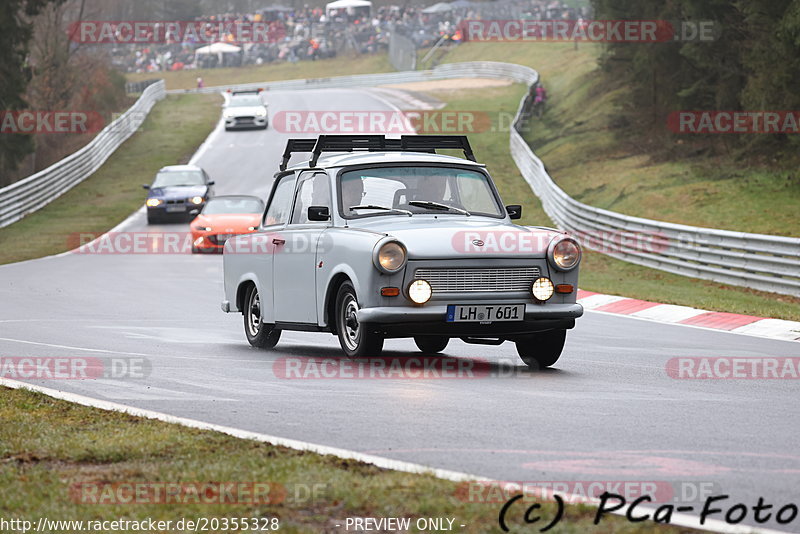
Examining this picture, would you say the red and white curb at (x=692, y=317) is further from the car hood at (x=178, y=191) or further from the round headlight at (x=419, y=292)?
the car hood at (x=178, y=191)

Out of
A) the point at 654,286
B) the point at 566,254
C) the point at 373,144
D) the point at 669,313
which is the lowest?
the point at 654,286

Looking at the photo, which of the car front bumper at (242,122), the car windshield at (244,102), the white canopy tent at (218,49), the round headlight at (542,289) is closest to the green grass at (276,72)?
the white canopy tent at (218,49)

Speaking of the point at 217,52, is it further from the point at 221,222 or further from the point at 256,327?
the point at 256,327

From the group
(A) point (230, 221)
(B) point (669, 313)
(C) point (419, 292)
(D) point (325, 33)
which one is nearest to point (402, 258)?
(C) point (419, 292)

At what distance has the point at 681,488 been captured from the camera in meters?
5.88

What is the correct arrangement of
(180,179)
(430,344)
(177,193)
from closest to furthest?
(430,344) → (177,193) → (180,179)

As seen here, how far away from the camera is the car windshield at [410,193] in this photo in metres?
11.2

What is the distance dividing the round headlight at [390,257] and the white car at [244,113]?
2007 inches

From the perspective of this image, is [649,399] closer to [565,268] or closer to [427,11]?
[565,268]

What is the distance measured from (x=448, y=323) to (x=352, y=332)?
0.96 m

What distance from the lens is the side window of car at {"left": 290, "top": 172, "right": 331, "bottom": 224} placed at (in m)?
11.5

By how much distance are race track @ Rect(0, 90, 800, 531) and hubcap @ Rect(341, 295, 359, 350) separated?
0.68 metres

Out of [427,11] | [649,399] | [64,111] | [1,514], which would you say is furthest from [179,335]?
[427,11]

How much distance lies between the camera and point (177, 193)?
35.6 metres
